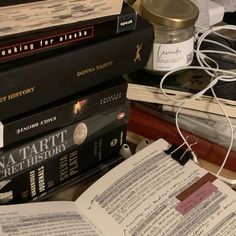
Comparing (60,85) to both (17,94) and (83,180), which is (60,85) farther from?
(83,180)

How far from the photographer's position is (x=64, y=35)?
0.59 metres

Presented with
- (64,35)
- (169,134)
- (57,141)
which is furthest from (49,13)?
(169,134)

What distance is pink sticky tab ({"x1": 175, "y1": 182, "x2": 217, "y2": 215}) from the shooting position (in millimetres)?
671

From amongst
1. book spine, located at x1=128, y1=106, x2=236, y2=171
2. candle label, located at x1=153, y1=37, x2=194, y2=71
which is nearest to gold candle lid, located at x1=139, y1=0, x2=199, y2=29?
candle label, located at x1=153, y1=37, x2=194, y2=71

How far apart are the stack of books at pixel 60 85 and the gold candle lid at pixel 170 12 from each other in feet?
0.17

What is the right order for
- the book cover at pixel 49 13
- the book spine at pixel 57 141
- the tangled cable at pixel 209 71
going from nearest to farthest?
the book cover at pixel 49 13, the book spine at pixel 57 141, the tangled cable at pixel 209 71

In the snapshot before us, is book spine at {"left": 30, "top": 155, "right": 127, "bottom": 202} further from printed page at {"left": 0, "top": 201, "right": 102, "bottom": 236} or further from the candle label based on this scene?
the candle label

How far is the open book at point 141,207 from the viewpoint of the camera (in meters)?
0.63

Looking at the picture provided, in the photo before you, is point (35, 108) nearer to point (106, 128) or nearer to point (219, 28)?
point (106, 128)

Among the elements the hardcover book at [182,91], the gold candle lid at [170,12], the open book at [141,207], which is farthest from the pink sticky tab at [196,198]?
the gold candle lid at [170,12]

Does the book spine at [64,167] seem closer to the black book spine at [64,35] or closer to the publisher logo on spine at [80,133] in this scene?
the publisher logo on spine at [80,133]

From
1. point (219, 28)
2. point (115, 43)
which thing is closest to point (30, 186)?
point (115, 43)

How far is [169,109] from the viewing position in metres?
0.78

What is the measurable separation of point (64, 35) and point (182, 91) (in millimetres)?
225
